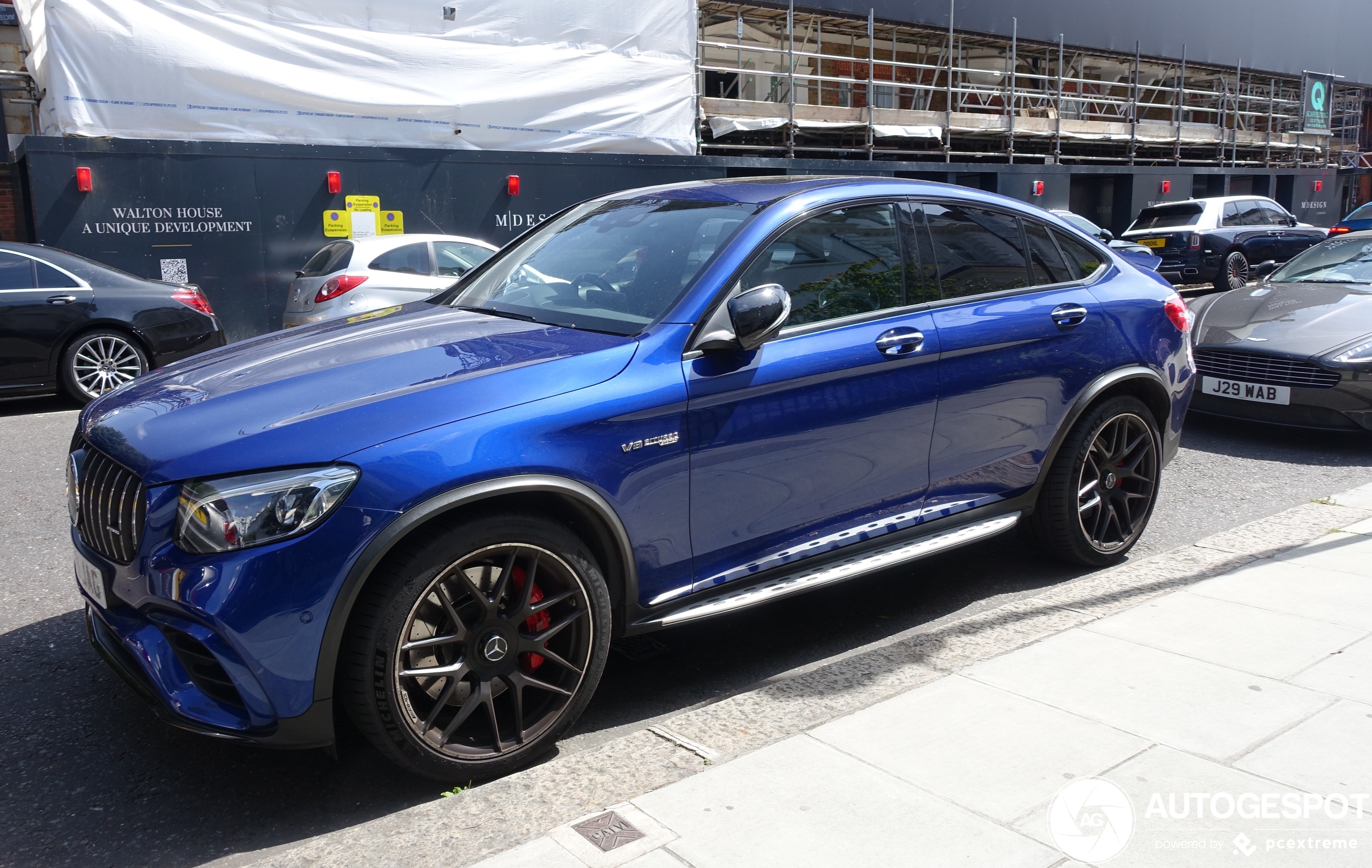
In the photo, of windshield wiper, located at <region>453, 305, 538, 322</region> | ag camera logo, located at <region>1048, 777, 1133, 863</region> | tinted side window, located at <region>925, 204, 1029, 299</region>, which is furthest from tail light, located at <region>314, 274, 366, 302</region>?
ag camera logo, located at <region>1048, 777, 1133, 863</region>

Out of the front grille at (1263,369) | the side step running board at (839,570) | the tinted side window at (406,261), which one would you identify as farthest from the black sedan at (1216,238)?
the side step running board at (839,570)

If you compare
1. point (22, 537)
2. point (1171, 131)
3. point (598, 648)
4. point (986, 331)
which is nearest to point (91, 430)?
point (598, 648)

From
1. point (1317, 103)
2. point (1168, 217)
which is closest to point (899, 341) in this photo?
point (1168, 217)

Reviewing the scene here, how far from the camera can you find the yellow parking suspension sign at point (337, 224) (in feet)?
44.3

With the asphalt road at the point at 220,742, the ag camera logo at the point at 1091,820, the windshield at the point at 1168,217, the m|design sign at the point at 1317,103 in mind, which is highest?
the m|design sign at the point at 1317,103

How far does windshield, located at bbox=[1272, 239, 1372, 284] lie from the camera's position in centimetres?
861

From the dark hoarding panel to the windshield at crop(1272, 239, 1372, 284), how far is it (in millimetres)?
11338

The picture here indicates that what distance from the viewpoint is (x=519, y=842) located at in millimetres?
2791

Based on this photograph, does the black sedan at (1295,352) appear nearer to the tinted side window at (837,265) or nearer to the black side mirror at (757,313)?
the tinted side window at (837,265)

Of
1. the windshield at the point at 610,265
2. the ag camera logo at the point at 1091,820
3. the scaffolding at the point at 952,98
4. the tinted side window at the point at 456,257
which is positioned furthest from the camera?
the scaffolding at the point at 952,98

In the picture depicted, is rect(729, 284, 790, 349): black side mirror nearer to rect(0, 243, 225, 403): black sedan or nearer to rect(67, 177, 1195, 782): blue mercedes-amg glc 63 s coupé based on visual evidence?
rect(67, 177, 1195, 782): blue mercedes-amg glc 63 s coupé

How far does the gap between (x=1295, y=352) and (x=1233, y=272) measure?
1149 centimetres

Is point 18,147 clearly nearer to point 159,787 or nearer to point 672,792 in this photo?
point 159,787

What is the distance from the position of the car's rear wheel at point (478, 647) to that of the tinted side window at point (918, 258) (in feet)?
5.87
